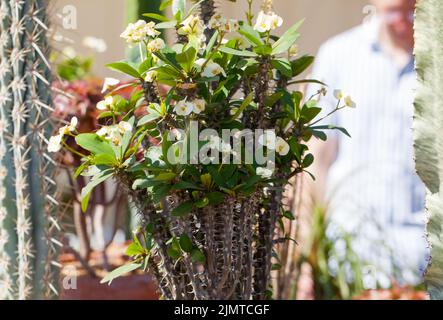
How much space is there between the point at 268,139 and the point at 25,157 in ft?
2.91

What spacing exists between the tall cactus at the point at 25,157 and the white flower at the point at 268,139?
2.72 feet

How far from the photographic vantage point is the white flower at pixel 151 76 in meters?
1.21

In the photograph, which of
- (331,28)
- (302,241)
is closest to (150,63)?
(302,241)

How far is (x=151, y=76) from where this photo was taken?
1.21 m

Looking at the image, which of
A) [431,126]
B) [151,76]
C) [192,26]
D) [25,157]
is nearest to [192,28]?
[192,26]

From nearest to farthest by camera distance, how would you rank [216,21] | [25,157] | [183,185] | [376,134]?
[183,185]
[216,21]
[25,157]
[376,134]

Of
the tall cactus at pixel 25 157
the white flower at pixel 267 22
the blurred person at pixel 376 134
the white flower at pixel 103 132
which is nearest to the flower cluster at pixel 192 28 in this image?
the white flower at pixel 267 22

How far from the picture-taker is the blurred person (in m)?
2.95

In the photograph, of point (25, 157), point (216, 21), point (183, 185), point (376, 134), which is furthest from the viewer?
point (376, 134)

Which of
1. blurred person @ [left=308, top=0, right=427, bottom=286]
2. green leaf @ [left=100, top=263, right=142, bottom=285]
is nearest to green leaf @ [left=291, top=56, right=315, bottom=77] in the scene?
green leaf @ [left=100, top=263, right=142, bottom=285]

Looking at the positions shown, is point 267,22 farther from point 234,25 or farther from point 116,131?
point 116,131

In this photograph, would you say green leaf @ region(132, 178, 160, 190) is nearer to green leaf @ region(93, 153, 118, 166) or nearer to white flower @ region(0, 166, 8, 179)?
green leaf @ region(93, 153, 118, 166)

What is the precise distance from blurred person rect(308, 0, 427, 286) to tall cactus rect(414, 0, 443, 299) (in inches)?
65.6
